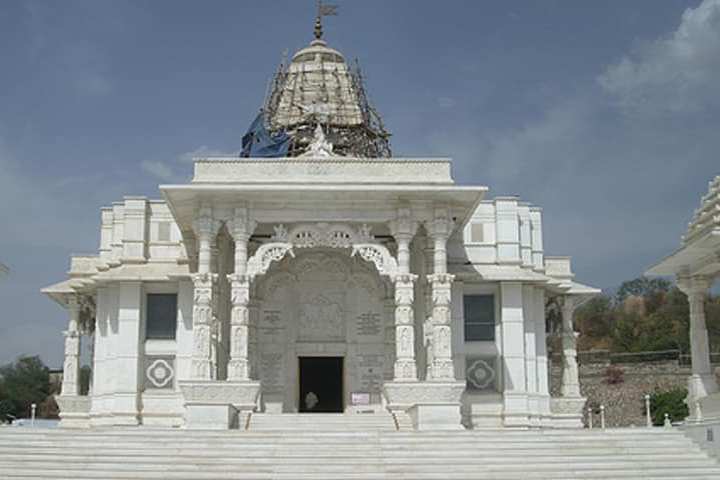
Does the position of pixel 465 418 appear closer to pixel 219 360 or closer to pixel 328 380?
pixel 328 380

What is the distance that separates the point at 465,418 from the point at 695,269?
27.1ft

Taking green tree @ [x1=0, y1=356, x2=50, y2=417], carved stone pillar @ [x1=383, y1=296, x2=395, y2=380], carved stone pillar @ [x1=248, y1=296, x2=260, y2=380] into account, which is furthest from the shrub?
green tree @ [x1=0, y1=356, x2=50, y2=417]

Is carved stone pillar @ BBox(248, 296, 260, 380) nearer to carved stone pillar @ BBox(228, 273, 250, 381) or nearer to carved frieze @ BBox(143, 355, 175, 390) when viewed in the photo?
carved frieze @ BBox(143, 355, 175, 390)

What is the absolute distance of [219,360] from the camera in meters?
26.2

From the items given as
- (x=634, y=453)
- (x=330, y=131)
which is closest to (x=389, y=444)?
(x=634, y=453)

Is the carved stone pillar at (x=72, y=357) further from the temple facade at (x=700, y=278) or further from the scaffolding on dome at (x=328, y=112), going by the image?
the temple facade at (x=700, y=278)

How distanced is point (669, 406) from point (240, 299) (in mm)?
35968

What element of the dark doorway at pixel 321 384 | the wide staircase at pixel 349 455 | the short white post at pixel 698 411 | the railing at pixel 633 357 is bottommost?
the wide staircase at pixel 349 455

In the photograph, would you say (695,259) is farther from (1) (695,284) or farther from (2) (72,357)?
(2) (72,357)

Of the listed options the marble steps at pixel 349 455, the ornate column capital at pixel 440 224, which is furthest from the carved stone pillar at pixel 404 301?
the marble steps at pixel 349 455

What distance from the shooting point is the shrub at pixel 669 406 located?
52594 mm

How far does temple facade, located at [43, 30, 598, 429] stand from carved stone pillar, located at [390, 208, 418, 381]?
4cm

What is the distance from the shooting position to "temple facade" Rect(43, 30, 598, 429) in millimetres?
24484

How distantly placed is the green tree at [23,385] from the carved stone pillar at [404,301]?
4378cm
